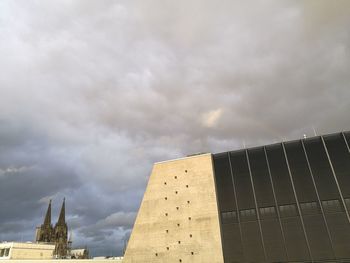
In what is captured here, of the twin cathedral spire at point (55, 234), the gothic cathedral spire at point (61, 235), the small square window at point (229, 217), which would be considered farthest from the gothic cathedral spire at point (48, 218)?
the small square window at point (229, 217)

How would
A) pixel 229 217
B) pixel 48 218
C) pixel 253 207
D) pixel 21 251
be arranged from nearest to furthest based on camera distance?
pixel 253 207, pixel 229 217, pixel 21 251, pixel 48 218

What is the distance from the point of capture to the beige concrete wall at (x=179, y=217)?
126ft

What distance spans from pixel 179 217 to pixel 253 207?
1126 cm

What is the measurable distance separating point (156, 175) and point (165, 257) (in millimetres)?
13087

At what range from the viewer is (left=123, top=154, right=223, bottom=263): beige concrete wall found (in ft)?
126

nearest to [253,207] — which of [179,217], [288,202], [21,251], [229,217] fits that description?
[229,217]

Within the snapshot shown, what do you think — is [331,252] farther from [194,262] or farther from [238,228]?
[194,262]

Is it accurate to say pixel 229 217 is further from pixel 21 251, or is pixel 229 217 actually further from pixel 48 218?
pixel 48 218

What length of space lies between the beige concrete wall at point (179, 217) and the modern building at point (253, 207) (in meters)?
0.13

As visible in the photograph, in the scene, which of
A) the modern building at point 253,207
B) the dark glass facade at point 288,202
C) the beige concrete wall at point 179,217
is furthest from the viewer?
the beige concrete wall at point 179,217

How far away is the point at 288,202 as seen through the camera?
37125mm

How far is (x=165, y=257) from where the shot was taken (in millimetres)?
39219

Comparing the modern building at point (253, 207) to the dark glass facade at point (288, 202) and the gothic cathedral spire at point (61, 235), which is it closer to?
the dark glass facade at point (288, 202)

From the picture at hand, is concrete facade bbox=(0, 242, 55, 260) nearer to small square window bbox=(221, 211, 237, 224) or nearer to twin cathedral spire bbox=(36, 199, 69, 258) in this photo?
twin cathedral spire bbox=(36, 199, 69, 258)
